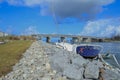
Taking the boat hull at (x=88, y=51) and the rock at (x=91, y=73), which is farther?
the boat hull at (x=88, y=51)

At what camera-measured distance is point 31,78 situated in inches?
579

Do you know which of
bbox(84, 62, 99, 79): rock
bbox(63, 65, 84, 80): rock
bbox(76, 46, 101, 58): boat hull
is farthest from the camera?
bbox(76, 46, 101, 58): boat hull

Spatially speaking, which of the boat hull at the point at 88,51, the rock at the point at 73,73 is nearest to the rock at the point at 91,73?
the rock at the point at 73,73

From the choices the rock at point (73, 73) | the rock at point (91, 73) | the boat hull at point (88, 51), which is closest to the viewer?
the rock at point (73, 73)

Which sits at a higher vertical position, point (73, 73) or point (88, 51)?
point (73, 73)

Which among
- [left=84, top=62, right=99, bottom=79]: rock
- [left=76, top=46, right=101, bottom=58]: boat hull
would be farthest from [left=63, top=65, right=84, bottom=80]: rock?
[left=76, top=46, right=101, bottom=58]: boat hull

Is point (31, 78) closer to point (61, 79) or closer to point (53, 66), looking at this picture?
point (61, 79)

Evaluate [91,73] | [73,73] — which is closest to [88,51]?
[91,73]

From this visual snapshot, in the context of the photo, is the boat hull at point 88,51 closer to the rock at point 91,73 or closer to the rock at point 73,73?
the rock at point 91,73

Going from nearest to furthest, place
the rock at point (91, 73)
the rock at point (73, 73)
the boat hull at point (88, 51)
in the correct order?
the rock at point (73, 73) < the rock at point (91, 73) < the boat hull at point (88, 51)

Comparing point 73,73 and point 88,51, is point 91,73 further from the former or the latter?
point 88,51

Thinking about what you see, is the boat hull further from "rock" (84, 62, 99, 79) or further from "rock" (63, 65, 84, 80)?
"rock" (63, 65, 84, 80)

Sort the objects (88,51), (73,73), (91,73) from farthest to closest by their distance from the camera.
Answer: (88,51) → (91,73) → (73,73)

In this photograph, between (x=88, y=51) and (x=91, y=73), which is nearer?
(x=91, y=73)
